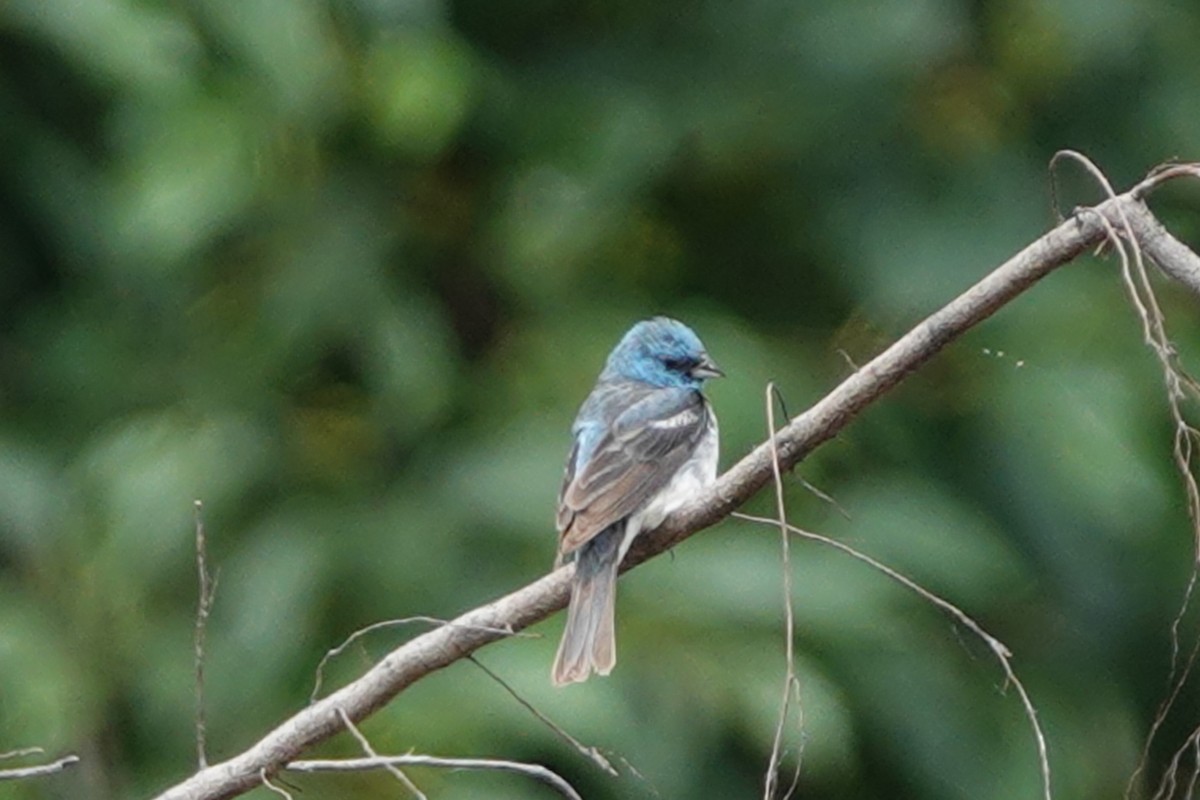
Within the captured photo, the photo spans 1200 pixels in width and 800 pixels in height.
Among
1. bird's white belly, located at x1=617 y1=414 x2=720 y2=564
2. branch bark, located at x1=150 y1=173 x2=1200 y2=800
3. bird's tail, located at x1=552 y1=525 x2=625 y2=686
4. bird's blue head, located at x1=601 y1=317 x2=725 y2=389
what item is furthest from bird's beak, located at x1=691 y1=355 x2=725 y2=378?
branch bark, located at x1=150 y1=173 x2=1200 y2=800

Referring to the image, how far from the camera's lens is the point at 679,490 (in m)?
4.79

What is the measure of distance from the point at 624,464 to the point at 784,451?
67.6 inches

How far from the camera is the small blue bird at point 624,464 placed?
4547 mm

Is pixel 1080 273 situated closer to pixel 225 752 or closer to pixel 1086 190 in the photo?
pixel 1086 190

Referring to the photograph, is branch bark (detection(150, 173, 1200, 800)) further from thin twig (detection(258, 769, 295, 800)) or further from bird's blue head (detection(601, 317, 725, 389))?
bird's blue head (detection(601, 317, 725, 389))

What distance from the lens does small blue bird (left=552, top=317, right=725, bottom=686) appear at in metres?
4.55

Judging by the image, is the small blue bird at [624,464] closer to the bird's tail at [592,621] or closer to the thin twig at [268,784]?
the bird's tail at [592,621]

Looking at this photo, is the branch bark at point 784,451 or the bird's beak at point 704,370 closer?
the branch bark at point 784,451

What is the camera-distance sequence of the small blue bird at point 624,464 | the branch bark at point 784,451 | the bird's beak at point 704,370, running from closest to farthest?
the branch bark at point 784,451 < the small blue bird at point 624,464 < the bird's beak at point 704,370

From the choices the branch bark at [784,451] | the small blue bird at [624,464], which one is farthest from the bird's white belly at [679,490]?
the branch bark at [784,451]

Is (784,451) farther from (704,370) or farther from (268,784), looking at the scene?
(704,370)

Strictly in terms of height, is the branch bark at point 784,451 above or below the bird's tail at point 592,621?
above

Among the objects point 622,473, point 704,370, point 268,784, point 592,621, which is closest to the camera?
point 268,784

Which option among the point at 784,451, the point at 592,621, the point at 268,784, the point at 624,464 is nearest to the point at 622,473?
the point at 624,464
